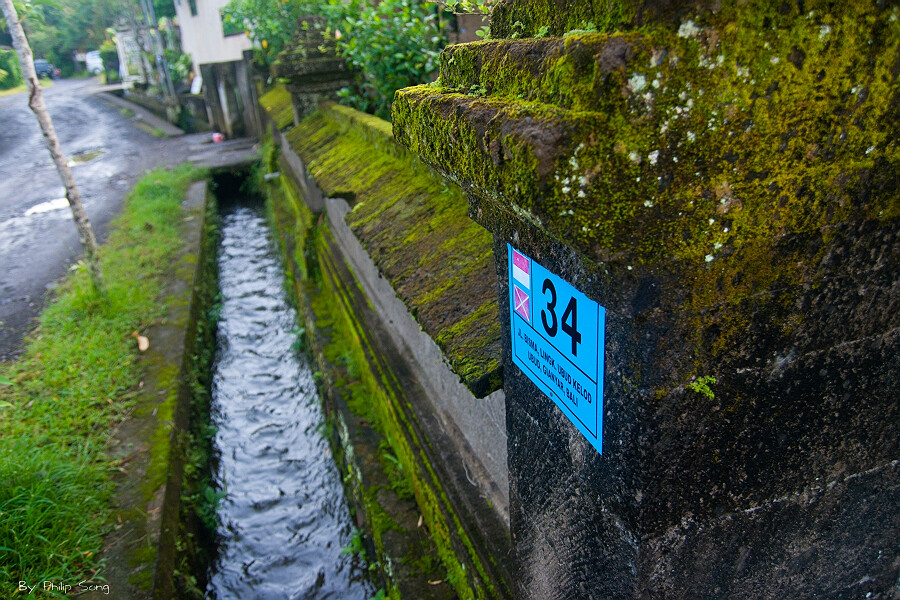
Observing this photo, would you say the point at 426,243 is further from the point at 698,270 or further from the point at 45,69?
the point at 45,69

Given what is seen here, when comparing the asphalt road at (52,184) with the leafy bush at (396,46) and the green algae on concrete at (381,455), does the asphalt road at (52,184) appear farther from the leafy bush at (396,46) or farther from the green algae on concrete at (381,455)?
the leafy bush at (396,46)

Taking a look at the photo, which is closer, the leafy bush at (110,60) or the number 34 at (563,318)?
the number 34 at (563,318)

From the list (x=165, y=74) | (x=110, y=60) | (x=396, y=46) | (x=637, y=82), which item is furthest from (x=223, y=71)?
(x=110, y=60)

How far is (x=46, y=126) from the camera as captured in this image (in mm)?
5973

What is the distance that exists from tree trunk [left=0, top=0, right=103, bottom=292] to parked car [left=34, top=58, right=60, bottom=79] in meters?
37.9

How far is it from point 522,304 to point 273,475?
4055 millimetres

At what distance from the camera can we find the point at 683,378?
1.09 meters

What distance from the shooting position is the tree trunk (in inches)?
222

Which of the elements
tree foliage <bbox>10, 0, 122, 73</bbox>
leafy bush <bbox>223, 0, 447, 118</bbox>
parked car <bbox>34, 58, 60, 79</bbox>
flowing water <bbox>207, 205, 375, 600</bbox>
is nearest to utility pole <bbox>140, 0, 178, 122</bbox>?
tree foliage <bbox>10, 0, 122, 73</bbox>

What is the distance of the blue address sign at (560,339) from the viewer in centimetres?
121

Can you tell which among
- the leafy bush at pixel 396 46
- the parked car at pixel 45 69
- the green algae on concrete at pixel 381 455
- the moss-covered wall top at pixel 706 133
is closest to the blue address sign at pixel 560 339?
the moss-covered wall top at pixel 706 133

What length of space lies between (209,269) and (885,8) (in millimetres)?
8827

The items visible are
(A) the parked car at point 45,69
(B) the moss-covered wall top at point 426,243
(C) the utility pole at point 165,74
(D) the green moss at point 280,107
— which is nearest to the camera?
(B) the moss-covered wall top at point 426,243

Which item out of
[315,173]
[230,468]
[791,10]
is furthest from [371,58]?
[791,10]
